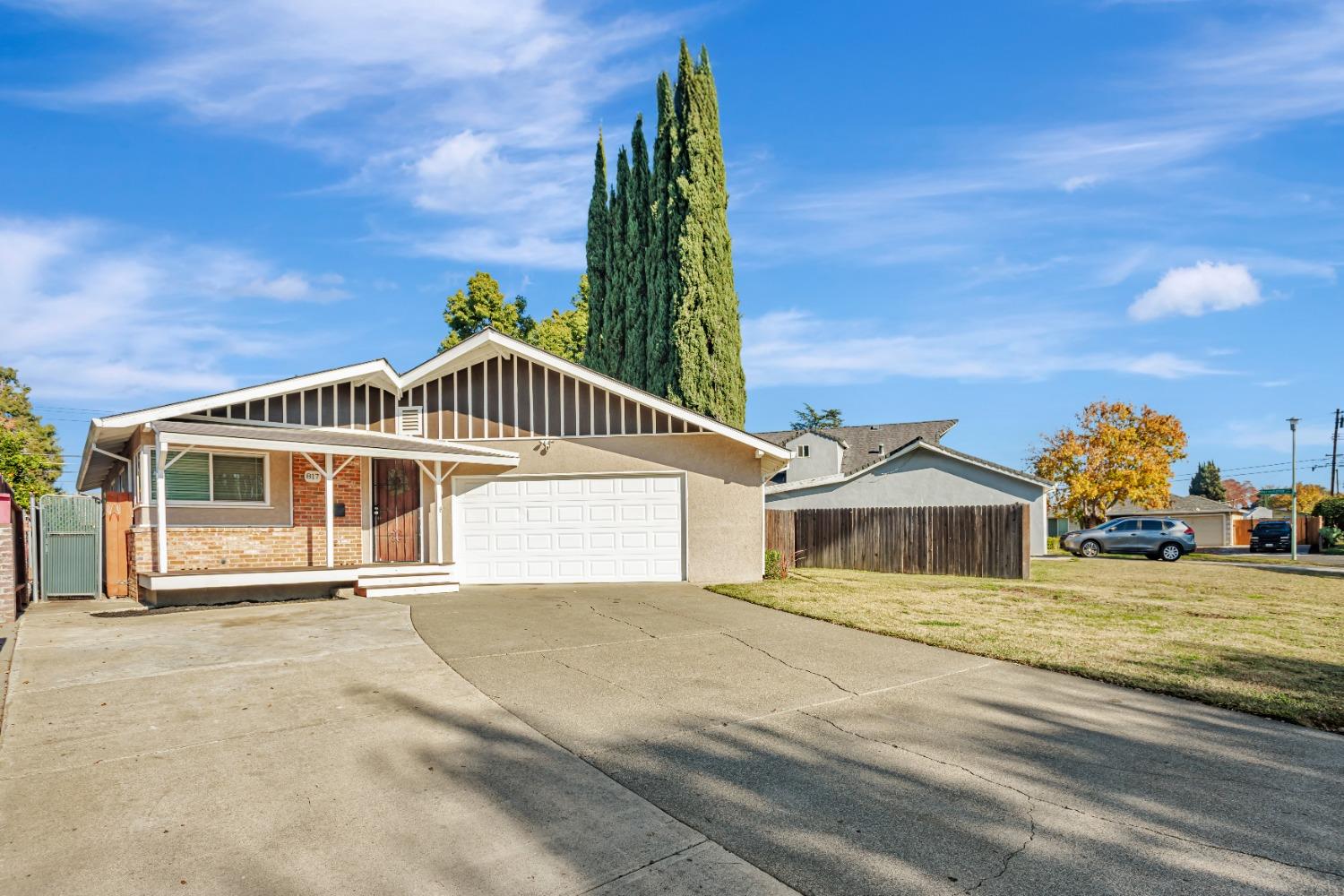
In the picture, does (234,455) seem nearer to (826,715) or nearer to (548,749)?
(548,749)

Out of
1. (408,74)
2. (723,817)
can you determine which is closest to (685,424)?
(408,74)

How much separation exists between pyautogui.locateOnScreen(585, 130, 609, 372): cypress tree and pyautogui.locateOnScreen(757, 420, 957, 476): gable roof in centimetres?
1274

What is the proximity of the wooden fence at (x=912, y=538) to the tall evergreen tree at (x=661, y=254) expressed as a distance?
27.1 feet

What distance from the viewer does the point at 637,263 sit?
31078 millimetres

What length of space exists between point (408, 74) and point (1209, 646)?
543 inches

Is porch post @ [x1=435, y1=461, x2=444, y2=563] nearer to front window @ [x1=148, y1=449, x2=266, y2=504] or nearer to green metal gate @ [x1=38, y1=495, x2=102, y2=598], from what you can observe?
front window @ [x1=148, y1=449, x2=266, y2=504]

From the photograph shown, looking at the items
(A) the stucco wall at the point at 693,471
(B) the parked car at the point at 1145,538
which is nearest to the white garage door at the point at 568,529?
(A) the stucco wall at the point at 693,471

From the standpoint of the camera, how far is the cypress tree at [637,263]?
30.1 metres

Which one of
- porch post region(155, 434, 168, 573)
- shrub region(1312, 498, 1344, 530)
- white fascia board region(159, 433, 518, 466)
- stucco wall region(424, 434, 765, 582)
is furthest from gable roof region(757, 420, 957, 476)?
porch post region(155, 434, 168, 573)

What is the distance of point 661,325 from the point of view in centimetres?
2828

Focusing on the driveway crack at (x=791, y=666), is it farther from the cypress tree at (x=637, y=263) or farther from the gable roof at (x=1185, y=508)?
the gable roof at (x=1185, y=508)

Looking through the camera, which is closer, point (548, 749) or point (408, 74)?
point (548, 749)

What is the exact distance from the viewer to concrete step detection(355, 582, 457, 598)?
13.0m

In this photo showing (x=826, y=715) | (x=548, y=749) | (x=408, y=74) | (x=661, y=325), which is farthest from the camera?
(x=661, y=325)
